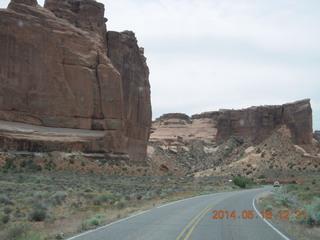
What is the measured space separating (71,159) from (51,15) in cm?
2149

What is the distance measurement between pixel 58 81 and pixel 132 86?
61.9 ft

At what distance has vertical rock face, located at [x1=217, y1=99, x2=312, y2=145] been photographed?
85.2 meters

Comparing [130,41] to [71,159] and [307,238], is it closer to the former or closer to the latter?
[71,159]

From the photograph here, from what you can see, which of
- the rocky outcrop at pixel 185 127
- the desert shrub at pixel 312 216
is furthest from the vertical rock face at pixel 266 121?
the desert shrub at pixel 312 216

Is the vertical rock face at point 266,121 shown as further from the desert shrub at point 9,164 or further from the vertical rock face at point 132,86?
the desert shrub at point 9,164

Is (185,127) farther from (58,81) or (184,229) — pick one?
(184,229)

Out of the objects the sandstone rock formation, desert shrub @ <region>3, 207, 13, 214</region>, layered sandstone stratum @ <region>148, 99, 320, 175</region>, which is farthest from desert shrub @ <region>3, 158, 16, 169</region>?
the sandstone rock formation

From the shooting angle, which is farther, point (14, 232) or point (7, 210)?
point (7, 210)

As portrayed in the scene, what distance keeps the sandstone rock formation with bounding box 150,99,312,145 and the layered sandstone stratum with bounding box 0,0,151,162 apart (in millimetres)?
43474

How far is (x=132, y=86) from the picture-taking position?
227ft

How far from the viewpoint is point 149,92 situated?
76.4 meters

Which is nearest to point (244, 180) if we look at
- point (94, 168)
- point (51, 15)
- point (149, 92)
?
point (94, 168)

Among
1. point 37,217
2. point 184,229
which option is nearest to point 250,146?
point 37,217

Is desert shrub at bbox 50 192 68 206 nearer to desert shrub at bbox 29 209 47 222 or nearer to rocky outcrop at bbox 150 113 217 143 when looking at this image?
desert shrub at bbox 29 209 47 222
